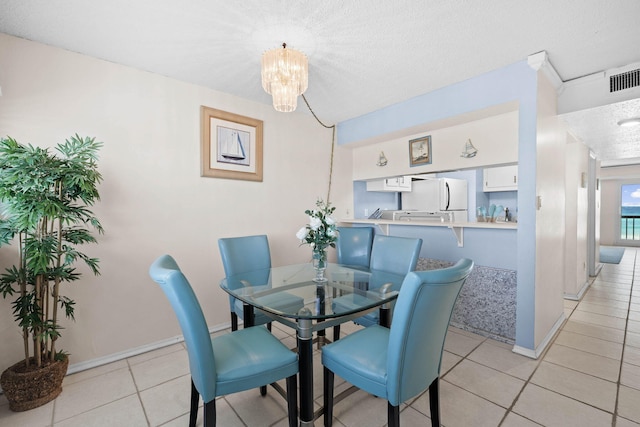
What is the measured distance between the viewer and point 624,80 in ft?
7.58

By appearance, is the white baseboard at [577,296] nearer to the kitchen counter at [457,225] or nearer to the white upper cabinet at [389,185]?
the kitchen counter at [457,225]

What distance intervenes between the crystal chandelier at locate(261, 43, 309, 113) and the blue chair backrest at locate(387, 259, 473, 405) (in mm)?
1456

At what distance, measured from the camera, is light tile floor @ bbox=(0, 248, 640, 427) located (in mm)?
1638

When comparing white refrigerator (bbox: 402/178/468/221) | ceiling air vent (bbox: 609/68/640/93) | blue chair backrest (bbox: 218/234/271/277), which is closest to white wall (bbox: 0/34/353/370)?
blue chair backrest (bbox: 218/234/271/277)

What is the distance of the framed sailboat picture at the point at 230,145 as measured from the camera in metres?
2.74

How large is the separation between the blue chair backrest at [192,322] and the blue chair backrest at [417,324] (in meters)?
0.79

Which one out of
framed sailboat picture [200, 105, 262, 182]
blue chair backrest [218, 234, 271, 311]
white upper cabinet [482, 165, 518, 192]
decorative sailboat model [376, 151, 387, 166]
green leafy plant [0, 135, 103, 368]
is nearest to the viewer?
green leafy plant [0, 135, 103, 368]

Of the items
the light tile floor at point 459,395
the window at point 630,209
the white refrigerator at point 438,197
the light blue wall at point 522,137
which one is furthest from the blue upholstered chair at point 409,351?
the window at point 630,209

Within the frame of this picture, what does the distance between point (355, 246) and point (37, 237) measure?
2.50 m

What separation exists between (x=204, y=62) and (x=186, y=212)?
1.31 m

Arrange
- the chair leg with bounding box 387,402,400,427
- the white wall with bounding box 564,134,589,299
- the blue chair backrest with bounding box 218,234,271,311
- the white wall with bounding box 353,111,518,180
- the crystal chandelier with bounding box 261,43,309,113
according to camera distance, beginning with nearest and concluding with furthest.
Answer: the chair leg with bounding box 387,402,400,427
the crystal chandelier with bounding box 261,43,309,113
the blue chair backrest with bounding box 218,234,271,311
the white wall with bounding box 353,111,518,180
the white wall with bounding box 564,134,589,299

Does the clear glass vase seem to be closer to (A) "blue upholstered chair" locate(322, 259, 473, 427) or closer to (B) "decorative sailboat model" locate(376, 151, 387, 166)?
(A) "blue upholstered chair" locate(322, 259, 473, 427)

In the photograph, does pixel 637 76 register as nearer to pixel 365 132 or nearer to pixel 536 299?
pixel 536 299

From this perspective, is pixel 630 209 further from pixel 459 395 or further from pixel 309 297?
pixel 309 297
